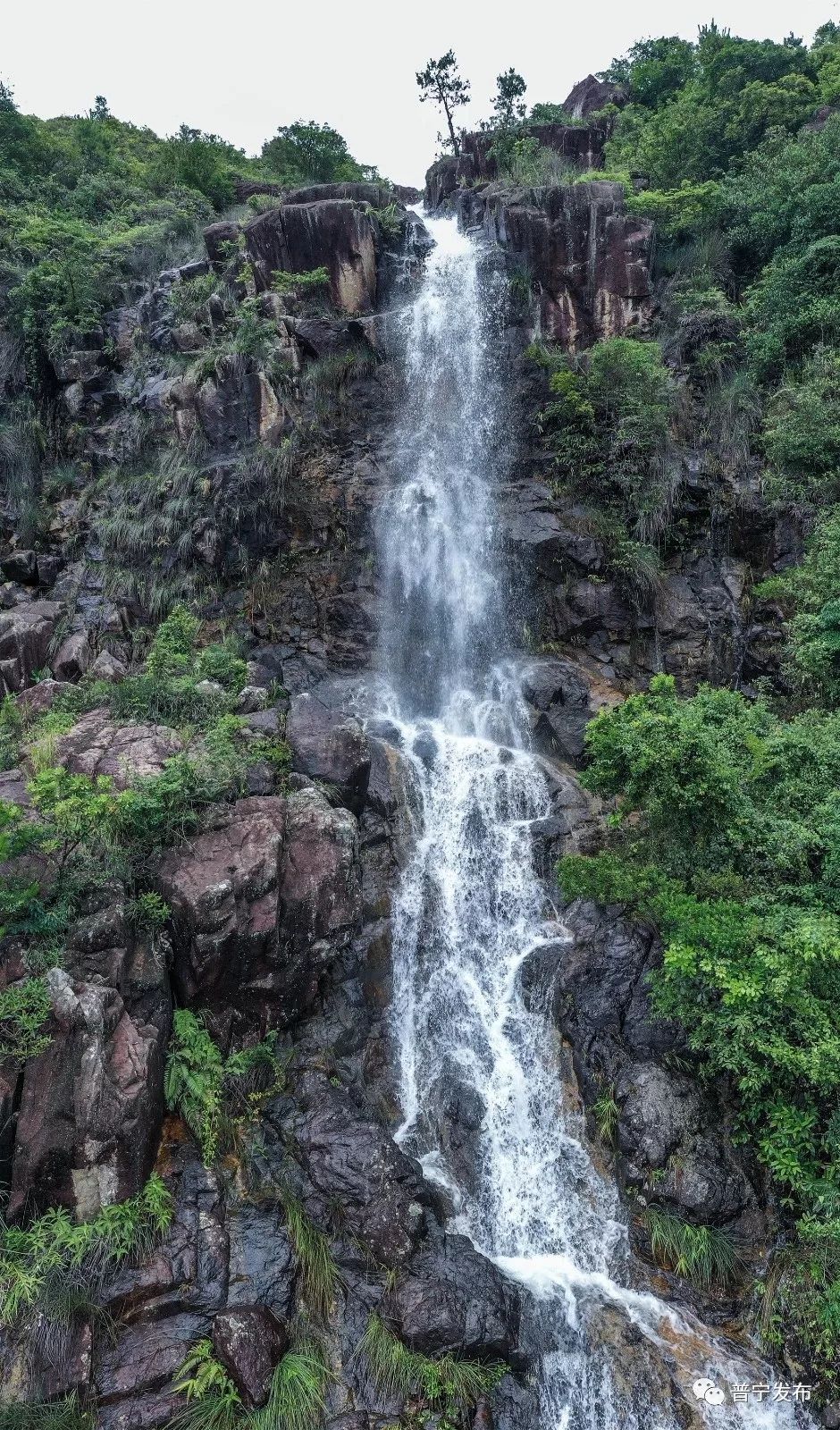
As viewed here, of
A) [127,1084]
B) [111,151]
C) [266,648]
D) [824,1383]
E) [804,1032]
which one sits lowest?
[824,1383]

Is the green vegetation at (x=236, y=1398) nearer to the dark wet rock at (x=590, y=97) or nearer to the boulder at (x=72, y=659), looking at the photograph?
the boulder at (x=72, y=659)

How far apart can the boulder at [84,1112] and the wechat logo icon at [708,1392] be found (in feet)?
19.3

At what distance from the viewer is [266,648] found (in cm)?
1554

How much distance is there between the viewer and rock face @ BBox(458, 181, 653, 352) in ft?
61.0

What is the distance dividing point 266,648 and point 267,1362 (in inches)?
477

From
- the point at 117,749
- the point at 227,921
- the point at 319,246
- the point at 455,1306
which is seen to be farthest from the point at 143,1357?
the point at 319,246

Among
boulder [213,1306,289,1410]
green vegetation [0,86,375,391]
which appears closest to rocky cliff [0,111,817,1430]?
boulder [213,1306,289,1410]

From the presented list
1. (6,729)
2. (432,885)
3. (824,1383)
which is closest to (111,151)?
(6,729)

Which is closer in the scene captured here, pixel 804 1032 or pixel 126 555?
pixel 804 1032

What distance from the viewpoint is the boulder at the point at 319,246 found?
63.3 feet

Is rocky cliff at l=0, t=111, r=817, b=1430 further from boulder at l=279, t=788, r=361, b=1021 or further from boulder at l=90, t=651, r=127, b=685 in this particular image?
boulder at l=90, t=651, r=127, b=685

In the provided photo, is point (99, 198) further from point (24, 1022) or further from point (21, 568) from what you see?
point (24, 1022)

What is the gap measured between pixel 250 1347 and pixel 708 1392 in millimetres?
4415

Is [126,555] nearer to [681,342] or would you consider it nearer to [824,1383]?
[681,342]
